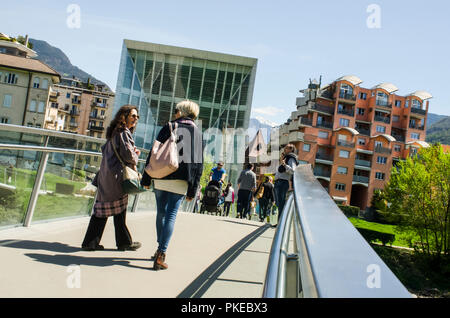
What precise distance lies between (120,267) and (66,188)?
2.57 m

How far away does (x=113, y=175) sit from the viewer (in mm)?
4797

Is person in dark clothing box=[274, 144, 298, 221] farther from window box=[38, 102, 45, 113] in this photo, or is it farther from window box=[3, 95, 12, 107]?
window box=[38, 102, 45, 113]

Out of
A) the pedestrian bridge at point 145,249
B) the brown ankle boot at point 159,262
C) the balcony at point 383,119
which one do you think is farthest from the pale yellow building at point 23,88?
the brown ankle boot at point 159,262

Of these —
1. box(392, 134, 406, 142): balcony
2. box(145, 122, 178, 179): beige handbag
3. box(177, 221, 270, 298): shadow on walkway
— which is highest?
box(392, 134, 406, 142): balcony

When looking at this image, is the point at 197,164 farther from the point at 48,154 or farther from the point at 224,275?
the point at 48,154

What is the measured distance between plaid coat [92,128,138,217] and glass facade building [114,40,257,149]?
33.1 meters

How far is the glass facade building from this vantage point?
125ft

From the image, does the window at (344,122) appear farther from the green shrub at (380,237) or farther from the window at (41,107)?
the window at (41,107)

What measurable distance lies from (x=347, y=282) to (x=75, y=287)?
2730 millimetres

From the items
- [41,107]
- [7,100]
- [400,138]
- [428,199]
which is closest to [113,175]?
[428,199]

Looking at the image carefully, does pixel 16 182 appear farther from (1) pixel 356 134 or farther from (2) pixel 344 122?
(2) pixel 344 122

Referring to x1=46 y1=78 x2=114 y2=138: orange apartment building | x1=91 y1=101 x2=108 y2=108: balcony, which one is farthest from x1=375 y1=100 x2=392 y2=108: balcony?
x1=91 y1=101 x2=108 y2=108: balcony
